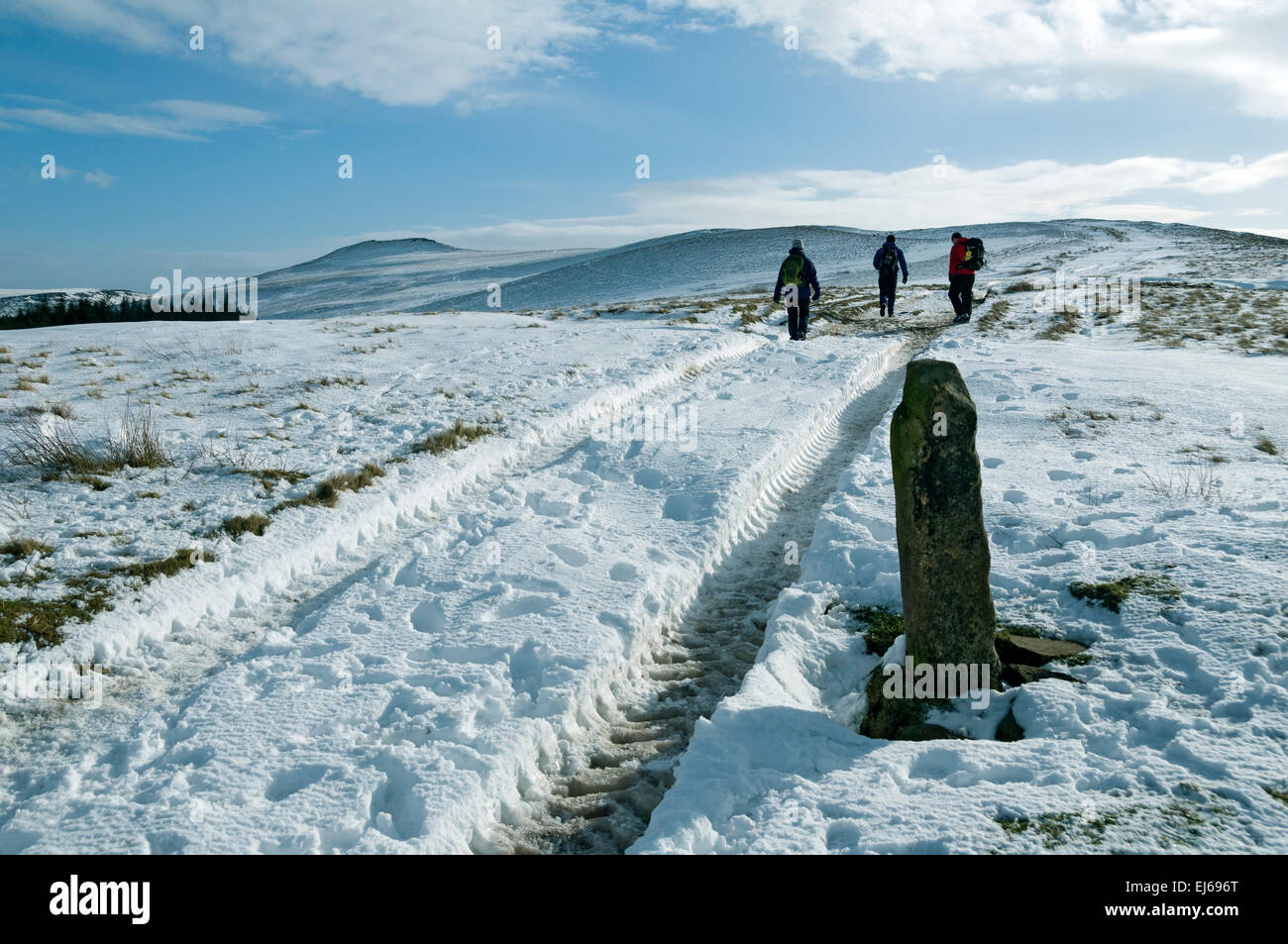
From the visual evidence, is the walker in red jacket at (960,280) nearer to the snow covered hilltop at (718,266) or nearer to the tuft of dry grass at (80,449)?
the snow covered hilltop at (718,266)

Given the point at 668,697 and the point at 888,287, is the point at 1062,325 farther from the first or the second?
the point at 668,697

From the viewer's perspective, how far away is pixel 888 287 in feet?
71.4

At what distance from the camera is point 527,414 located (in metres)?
10.8

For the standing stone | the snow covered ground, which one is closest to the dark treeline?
the snow covered ground

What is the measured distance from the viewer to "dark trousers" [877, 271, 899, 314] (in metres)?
21.4

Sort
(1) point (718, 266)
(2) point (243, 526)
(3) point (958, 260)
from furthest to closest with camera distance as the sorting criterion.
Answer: (1) point (718, 266) → (3) point (958, 260) → (2) point (243, 526)

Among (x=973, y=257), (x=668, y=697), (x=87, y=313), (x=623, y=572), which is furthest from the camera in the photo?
(x=87, y=313)

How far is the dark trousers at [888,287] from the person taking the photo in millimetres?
21380

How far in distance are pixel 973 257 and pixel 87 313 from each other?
35.7 meters

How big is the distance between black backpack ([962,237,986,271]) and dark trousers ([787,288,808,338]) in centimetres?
530

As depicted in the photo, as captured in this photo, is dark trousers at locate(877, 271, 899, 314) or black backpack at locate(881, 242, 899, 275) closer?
black backpack at locate(881, 242, 899, 275)

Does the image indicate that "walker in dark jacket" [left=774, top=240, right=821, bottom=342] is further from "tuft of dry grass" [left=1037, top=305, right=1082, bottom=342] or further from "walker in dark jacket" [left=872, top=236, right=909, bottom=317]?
"tuft of dry grass" [left=1037, top=305, right=1082, bottom=342]

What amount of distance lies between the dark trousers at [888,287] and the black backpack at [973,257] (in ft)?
6.17

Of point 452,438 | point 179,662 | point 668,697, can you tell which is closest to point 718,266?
point 452,438
